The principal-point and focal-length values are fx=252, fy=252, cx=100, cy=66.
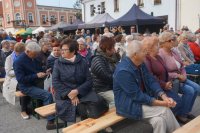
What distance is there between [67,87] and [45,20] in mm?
55009

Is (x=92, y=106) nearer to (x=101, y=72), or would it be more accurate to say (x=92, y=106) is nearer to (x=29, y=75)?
(x=101, y=72)

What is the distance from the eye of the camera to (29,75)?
455 cm

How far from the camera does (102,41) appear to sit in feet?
13.1

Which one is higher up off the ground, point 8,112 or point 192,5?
point 192,5

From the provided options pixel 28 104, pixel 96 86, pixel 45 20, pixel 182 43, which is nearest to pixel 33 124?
pixel 28 104

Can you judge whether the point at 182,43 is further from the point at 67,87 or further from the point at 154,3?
the point at 154,3

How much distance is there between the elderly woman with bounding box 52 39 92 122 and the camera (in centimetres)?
356

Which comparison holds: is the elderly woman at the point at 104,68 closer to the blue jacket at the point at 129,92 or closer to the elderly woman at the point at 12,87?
the blue jacket at the point at 129,92

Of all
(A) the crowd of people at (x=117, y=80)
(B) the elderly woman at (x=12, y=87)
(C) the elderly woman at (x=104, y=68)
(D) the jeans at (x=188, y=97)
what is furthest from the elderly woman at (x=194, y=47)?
(B) the elderly woman at (x=12, y=87)

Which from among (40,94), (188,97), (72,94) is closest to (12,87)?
(40,94)

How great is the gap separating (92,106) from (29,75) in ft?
5.62

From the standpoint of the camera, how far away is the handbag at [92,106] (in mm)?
3326

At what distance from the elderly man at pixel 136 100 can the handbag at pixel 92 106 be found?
0.78 feet

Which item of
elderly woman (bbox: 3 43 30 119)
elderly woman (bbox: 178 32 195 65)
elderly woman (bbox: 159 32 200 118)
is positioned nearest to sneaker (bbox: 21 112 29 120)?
elderly woman (bbox: 3 43 30 119)
